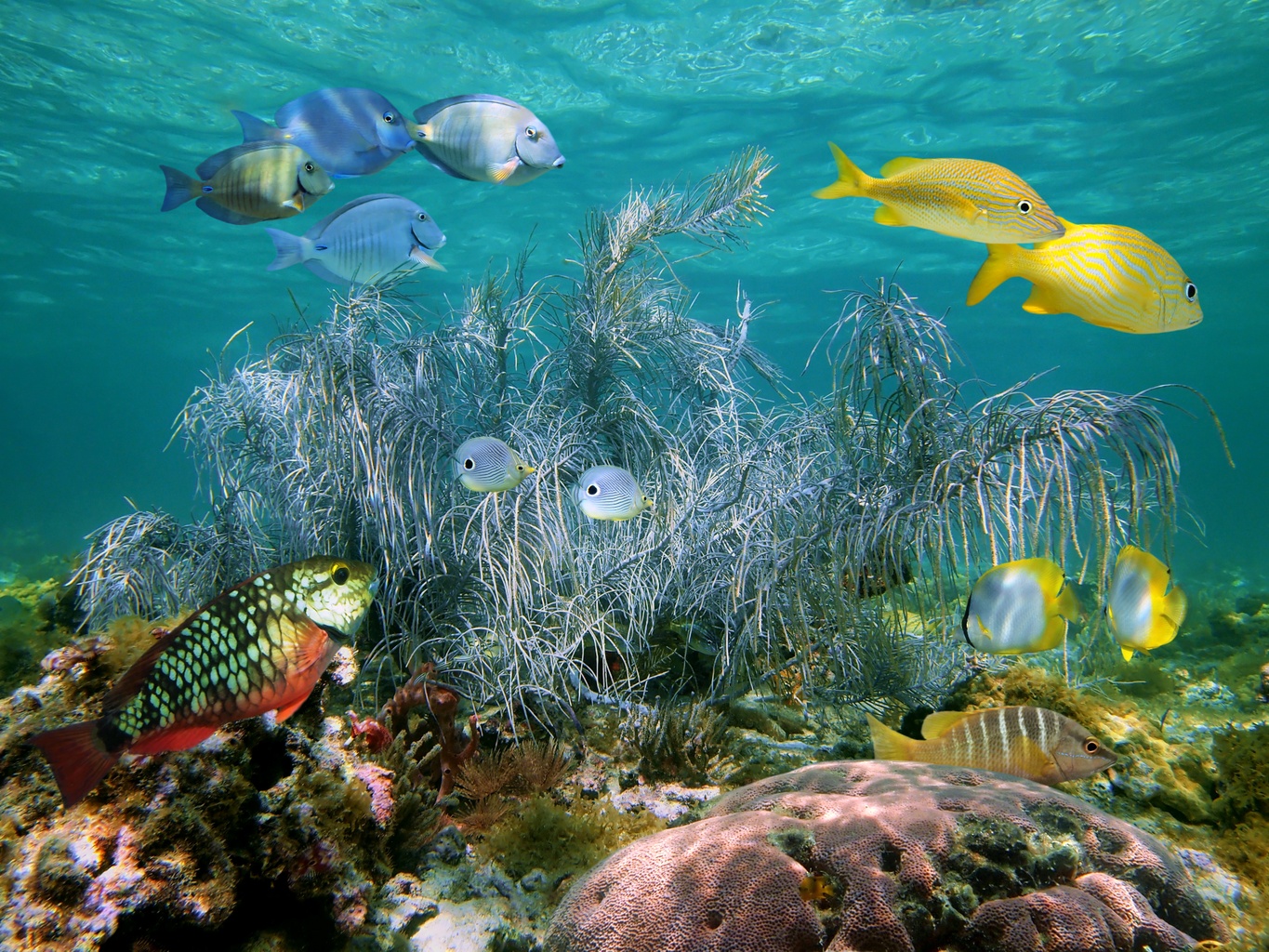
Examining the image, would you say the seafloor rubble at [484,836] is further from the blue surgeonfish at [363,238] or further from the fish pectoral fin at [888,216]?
the fish pectoral fin at [888,216]

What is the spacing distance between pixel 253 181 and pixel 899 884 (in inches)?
160

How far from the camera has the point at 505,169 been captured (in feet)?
10.7

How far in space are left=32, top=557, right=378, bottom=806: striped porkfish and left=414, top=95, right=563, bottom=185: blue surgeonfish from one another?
2300mm

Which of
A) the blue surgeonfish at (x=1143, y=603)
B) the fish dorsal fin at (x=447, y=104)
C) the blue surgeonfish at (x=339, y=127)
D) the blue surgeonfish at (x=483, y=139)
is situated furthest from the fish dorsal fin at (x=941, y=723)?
the blue surgeonfish at (x=339, y=127)

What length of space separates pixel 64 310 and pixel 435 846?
156 feet

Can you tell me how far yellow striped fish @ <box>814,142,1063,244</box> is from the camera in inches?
97.0

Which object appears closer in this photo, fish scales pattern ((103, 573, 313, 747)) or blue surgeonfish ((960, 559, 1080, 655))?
fish scales pattern ((103, 573, 313, 747))

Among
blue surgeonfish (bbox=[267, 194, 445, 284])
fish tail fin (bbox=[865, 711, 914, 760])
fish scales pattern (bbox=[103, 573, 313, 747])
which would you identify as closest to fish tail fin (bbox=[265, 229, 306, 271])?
blue surgeonfish (bbox=[267, 194, 445, 284])

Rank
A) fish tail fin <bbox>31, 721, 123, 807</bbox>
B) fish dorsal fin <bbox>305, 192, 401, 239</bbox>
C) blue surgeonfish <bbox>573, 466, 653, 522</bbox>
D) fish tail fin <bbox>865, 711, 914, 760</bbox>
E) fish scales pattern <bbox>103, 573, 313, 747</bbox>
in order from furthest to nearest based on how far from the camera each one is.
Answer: blue surgeonfish <bbox>573, 466, 653, 522</bbox> → fish dorsal fin <bbox>305, 192, 401, 239</bbox> → fish tail fin <bbox>865, 711, 914, 760</bbox> → fish scales pattern <bbox>103, 573, 313, 747</bbox> → fish tail fin <bbox>31, 721, 123, 807</bbox>

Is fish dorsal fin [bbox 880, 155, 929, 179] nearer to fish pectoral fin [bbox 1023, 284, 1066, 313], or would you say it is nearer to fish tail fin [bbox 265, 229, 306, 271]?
fish pectoral fin [bbox 1023, 284, 1066, 313]

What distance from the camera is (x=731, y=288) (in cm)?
3061

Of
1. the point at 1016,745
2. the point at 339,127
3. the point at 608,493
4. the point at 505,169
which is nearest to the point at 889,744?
the point at 1016,745

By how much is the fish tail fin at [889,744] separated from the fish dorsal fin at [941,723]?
0.41ft

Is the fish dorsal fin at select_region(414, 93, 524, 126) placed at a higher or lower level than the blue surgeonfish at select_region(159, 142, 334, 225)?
higher
